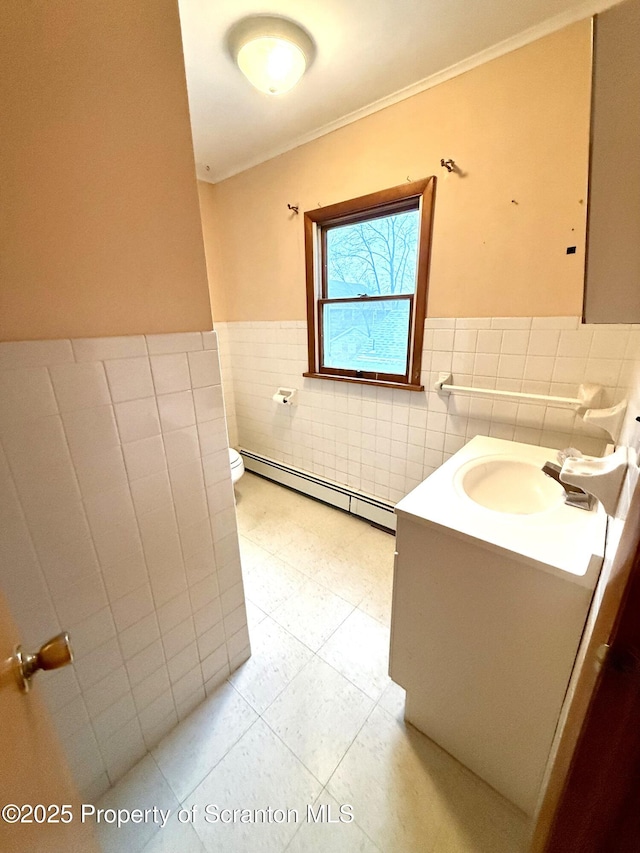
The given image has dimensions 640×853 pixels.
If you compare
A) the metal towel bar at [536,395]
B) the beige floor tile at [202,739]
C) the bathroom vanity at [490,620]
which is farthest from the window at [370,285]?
the beige floor tile at [202,739]

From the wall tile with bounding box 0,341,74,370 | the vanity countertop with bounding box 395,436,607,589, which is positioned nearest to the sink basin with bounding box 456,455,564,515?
the vanity countertop with bounding box 395,436,607,589

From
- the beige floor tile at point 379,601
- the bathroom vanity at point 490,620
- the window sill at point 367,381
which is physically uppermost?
the window sill at point 367,381

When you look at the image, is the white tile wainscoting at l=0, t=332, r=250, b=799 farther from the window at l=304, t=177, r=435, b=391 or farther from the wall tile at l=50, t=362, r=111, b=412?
the window at l=304, t=177, r=435, b=391

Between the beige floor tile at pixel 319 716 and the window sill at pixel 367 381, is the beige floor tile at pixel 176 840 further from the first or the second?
the window sill at pixel 367 381

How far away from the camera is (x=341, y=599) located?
5.38 feet

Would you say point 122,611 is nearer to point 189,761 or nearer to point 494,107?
point 189,761

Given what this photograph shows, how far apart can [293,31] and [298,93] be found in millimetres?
356

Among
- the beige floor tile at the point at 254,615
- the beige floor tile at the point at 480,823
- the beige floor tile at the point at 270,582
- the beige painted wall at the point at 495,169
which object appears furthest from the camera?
the beige floor tile at the point at 270,582

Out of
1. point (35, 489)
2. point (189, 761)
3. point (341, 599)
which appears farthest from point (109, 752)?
point (341, 599)

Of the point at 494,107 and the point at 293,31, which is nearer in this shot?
the point at 293,31

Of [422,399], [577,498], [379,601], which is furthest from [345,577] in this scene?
[577,498]

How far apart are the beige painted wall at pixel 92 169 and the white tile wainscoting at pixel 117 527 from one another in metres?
0.10

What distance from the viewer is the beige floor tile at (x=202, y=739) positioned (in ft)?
3.34

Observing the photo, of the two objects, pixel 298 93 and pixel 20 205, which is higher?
pixel 298 93
